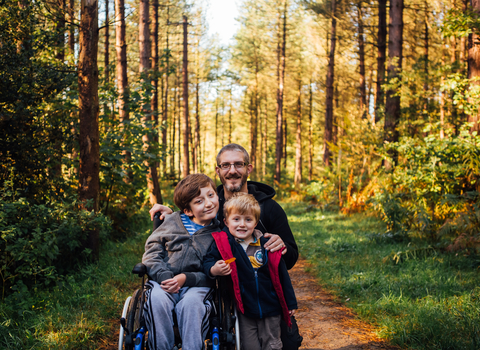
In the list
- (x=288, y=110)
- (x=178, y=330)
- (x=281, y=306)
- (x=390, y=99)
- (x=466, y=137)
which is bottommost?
(x=178, y=330)

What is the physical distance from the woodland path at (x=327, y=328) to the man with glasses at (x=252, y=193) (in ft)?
5.02

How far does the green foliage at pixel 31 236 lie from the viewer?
176 inches

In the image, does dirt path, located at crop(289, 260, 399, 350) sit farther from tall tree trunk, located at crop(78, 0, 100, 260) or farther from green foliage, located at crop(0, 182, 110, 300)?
tall tree trunk, located at crop(78, 0, 100, 260)

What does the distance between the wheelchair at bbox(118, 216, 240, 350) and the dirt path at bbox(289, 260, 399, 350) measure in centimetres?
171

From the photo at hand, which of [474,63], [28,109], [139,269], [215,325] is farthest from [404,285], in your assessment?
[28,109]

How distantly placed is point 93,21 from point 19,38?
3.82 feet

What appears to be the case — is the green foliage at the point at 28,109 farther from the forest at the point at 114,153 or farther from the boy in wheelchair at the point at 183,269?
the boy in wheelchair at the point at 183,269

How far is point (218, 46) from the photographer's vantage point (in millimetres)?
33250

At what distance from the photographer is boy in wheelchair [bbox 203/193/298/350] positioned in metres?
2.73

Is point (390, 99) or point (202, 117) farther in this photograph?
point (202, 117)

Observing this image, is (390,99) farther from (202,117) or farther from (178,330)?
(202,117)

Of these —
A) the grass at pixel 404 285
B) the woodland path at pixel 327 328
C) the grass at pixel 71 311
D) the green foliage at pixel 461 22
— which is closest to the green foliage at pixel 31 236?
the grass at pixel 71 311

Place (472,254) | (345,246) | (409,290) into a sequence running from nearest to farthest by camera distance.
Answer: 1. (409,290)
2. (472,254)
3. (345,246)

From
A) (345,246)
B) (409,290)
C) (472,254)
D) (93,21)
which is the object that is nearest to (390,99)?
(345,246)
